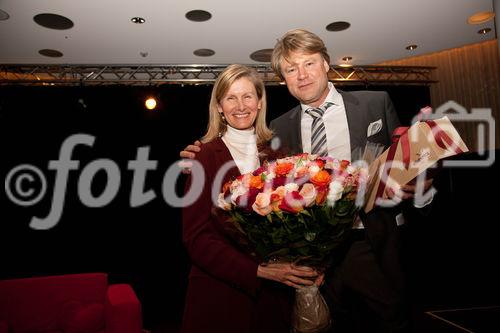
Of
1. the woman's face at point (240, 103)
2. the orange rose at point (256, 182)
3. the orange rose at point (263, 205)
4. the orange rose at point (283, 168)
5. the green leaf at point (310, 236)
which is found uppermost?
the woman's face at point (240, 103)

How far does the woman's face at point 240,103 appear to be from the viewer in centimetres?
160

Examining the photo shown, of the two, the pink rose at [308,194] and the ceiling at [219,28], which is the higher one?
the ceiling at [219,28]

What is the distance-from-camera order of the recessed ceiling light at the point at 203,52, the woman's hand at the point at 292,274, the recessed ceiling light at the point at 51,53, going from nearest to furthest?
1. the woman's hand at the point at 292,274
2. the recessed ceiling light at the point at 51,53
3. the recessed ceiling light at the point at 203,52

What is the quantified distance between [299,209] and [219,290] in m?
0.54

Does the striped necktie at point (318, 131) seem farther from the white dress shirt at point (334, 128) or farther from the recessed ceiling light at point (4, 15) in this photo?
the recessed ceiling light at point (4, 15)

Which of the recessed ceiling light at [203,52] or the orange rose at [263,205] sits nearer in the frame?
the orange rose at [263,205]

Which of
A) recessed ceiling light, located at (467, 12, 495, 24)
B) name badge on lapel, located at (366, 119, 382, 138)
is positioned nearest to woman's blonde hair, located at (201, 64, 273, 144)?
name badge on lapel, located at (366, 119, 382, 138)

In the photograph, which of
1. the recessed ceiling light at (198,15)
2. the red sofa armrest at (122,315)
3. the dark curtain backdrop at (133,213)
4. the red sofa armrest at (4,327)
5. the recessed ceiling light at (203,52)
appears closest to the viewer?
the red sofa armrest at (4,327)

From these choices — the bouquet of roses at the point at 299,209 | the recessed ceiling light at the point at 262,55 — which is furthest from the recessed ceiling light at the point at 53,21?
the bouquet of roses at the point at 299,209

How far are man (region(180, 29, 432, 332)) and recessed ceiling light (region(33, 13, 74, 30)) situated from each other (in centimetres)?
387

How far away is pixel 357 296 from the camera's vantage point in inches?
59.0

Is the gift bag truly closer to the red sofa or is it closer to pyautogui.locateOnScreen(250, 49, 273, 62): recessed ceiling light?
the red sofa

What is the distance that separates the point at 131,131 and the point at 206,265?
18.6ft

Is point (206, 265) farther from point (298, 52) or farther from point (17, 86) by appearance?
point (17, 86)
